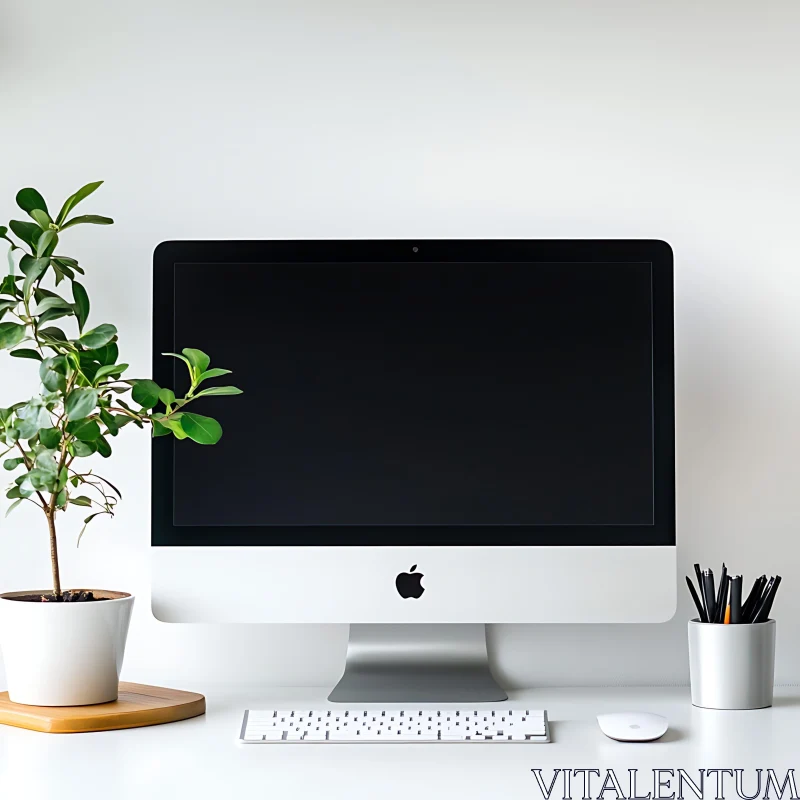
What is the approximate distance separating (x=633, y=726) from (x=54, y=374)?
0.83m

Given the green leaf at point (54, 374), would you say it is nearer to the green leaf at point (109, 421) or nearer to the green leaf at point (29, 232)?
the green leaf at point (109, 421)

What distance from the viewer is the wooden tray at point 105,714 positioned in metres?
1.16

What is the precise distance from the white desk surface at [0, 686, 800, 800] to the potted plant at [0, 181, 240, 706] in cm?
9

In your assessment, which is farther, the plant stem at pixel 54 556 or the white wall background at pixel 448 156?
the white wall background at pixel 448 156

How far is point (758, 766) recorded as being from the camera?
1003mm

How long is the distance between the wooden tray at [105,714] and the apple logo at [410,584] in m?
0.30

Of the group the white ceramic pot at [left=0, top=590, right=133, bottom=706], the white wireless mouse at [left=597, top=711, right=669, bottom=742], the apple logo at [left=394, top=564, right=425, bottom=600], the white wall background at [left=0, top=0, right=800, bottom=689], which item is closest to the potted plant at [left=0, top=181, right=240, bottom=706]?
the white ceramic pot at [left=0, top=590, right=133, bottom=706]

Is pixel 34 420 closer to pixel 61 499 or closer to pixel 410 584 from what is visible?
pixel 61 499

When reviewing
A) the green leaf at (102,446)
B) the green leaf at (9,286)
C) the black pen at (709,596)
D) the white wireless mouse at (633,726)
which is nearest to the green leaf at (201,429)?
the green leaf at (102,446)

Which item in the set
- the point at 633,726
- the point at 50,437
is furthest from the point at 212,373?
the point at 633,726

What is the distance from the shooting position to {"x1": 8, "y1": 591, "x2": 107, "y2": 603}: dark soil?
4.16 ft

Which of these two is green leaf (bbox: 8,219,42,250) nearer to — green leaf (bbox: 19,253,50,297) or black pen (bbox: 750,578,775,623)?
green leaf (bbox: 19,253,50,297)

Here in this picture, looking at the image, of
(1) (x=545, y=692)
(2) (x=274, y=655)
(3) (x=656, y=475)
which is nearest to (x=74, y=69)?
(2) (x=274, y=655)

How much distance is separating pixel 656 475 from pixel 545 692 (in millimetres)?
379
